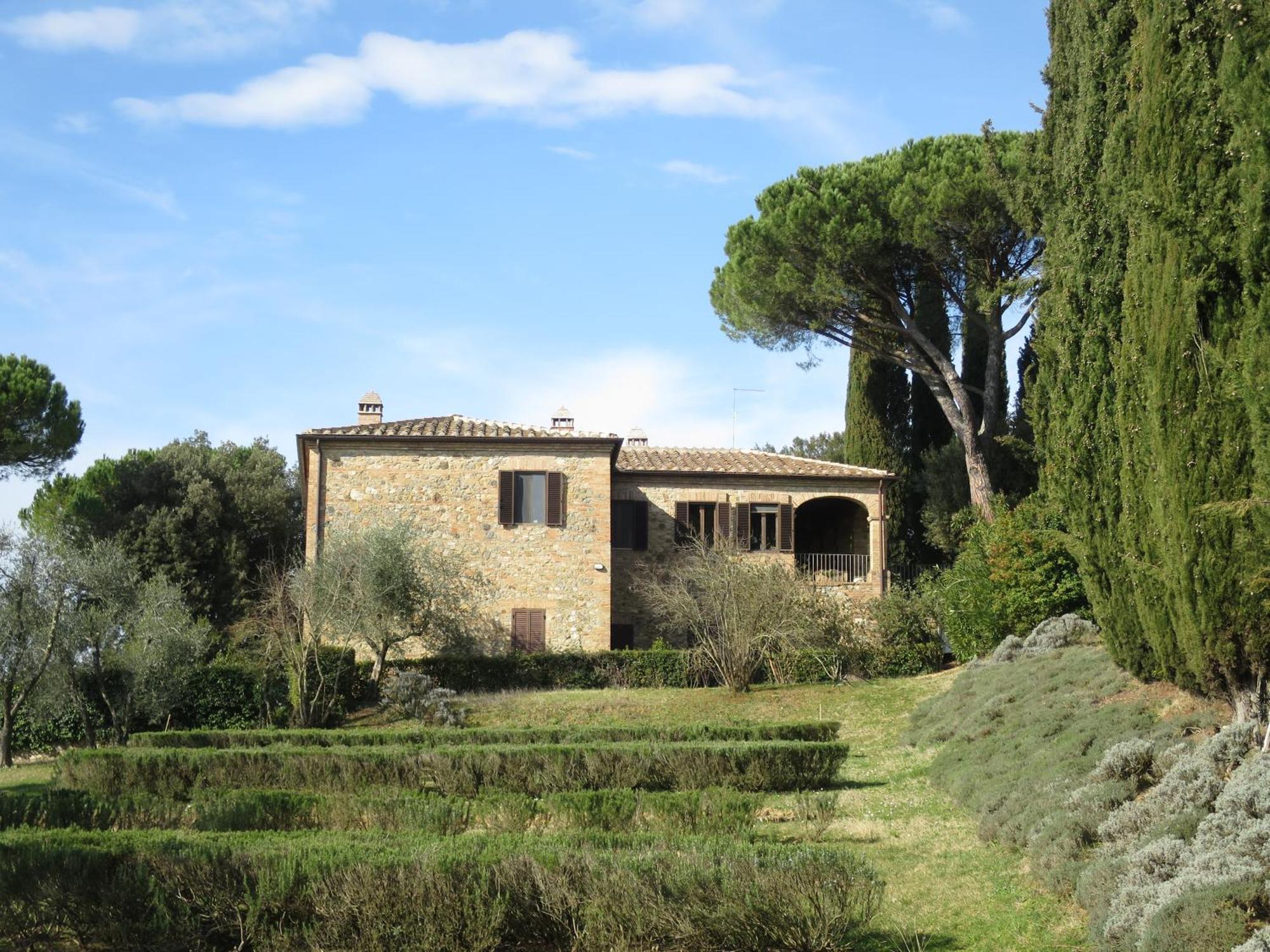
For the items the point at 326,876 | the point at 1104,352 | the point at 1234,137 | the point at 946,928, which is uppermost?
the point at 1234,137

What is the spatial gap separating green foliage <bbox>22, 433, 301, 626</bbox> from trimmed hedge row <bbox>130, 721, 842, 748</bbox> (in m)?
12.1

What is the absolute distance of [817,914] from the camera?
7027 mm

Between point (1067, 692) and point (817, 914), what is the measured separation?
21.7 ft

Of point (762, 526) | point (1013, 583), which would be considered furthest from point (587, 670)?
point (1013, 583)

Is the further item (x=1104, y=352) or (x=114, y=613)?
(x=114, y=613)

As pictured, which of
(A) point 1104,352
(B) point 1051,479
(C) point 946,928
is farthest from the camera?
(B) point 1051,479

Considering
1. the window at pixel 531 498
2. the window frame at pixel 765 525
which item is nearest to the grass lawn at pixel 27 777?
the window at pixel 531 498

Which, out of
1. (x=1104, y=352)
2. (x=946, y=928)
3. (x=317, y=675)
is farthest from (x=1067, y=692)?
(x=317, y=675)

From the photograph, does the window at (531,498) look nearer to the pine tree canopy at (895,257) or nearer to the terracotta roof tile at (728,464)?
the terracotta roof tile at (728,464)

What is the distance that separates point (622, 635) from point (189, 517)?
37.3 ft

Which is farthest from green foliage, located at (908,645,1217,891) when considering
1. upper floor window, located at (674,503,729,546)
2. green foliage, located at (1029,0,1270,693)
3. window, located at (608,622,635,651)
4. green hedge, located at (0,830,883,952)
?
upper floor window, located at (674,503,729,546)

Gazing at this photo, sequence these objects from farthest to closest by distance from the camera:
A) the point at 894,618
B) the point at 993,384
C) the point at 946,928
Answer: the point at 993,384
the point at 894,618
the point at 946,928

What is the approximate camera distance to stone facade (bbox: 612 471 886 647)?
26.4 meters

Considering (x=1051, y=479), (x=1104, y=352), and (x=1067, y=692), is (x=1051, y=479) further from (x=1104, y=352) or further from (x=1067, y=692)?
(x=1067, y=692)
